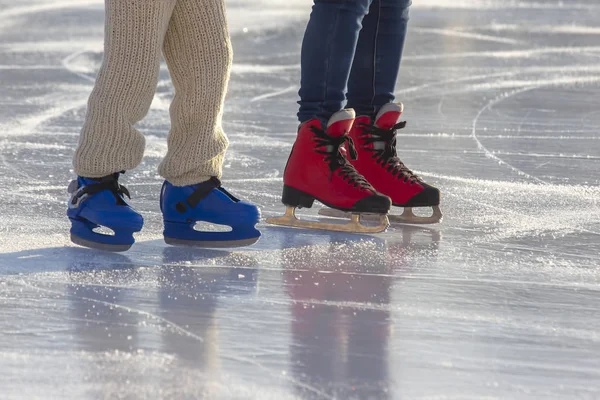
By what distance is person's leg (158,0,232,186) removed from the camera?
2.81 m

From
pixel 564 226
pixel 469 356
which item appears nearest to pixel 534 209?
pixel 564 226

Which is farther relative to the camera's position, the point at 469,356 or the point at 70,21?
the point at 70,21

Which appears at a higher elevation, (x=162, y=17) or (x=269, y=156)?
(x=162, y=17)

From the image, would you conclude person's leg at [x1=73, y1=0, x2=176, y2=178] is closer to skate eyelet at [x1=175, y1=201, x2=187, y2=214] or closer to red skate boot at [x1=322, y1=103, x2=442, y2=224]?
skate eyelet at [x1=175, y1=201, x2=187, y2=214]

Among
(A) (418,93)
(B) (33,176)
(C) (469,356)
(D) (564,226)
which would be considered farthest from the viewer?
(A) (418,93)

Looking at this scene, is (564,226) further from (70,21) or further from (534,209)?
(70,21)

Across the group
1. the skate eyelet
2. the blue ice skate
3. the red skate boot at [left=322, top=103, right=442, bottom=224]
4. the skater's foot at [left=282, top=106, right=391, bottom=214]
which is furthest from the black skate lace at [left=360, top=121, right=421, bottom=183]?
the skate eyelet

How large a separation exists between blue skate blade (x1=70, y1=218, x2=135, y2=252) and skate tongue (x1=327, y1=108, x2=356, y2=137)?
0.63 m

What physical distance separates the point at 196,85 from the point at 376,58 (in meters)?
0.73

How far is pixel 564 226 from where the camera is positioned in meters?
3.19

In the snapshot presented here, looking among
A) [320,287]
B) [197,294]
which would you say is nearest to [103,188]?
[197,294]

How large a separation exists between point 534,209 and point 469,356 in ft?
4.61

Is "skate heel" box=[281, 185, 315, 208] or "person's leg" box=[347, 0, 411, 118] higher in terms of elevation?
"person's leg" box=[347, 0, 411, 118]

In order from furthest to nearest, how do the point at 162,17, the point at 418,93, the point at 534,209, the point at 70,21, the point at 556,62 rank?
the point at 70,21 < the point at 556,62 < the point at 418,93 < the point at 534,209 < the point at 162,17
